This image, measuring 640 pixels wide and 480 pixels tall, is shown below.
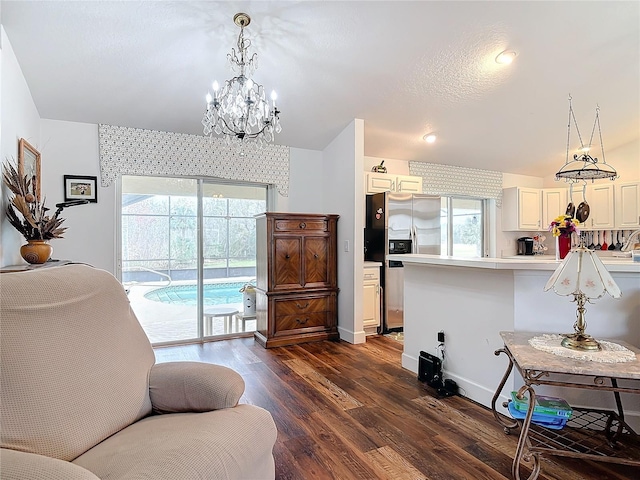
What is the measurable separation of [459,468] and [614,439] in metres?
0.97

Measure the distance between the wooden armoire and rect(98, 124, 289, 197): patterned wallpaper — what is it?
685mm

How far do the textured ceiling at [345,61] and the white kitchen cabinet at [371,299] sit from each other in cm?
177

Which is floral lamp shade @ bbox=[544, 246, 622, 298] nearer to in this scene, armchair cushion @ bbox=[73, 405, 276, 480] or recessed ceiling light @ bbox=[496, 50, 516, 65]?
armchair cushion @ bbox=[73, 405, 276, 480]

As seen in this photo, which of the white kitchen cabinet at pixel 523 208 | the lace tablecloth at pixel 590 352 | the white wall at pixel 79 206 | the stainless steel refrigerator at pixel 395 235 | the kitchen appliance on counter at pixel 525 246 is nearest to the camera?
→ the lace tablecloth at pixel 590 352

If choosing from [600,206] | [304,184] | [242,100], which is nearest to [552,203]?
[600,206]

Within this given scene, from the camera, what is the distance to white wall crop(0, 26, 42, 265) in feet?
8.11

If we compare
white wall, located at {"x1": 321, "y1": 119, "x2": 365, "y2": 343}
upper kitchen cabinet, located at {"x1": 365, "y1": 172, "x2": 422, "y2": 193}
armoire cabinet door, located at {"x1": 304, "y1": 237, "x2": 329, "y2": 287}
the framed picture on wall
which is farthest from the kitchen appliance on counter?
the framed picture on wall

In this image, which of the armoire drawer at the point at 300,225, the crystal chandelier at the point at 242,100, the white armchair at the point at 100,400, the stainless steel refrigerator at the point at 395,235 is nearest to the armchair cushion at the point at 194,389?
the white armchair at the point at 100,400

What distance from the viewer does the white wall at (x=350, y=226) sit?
4211 mm

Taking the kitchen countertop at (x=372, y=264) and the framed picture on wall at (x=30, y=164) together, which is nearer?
the framed picture on wall at (x=30, y=164)

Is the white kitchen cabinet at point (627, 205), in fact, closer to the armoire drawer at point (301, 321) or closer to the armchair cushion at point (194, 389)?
the armoire drawer at point (301, 321)

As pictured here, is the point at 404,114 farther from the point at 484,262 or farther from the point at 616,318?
the point at 616,318

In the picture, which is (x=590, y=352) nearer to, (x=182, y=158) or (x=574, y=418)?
(x=574, y=418)

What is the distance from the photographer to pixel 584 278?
1.81 m
